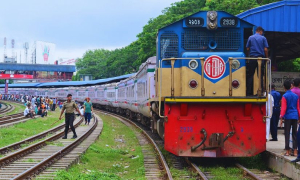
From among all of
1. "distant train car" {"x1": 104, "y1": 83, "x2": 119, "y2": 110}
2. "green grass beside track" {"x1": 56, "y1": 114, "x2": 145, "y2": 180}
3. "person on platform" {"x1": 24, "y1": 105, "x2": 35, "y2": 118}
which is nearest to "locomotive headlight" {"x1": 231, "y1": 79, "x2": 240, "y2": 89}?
"green grass beside track" {"x1": 56, "y1": 114, "x2": 145, "y2": 180}

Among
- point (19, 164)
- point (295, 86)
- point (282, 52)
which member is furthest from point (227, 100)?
point (282, 52)

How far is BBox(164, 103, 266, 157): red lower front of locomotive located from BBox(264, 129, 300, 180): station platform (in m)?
0.39

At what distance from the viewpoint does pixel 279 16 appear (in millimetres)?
14922

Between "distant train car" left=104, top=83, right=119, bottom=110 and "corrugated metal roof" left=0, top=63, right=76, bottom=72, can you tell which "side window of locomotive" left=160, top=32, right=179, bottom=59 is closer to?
"distant train car" left=104, top=83, right=119, bottom=110

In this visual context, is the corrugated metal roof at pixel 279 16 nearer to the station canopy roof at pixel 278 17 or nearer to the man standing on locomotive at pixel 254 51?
the station canopy roof at pixel 278 17

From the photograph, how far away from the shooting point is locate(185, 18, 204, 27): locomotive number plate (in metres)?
10.0

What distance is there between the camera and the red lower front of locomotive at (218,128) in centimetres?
909

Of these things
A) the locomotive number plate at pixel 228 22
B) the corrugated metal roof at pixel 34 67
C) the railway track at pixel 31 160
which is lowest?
the railway track at pixel 31 160

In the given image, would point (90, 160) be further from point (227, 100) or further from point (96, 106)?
point (96, 106)

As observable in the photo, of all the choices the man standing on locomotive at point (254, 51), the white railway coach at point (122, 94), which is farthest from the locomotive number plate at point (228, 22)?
the white railway coach at point (122, 94)

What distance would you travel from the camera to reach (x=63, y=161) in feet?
35.4

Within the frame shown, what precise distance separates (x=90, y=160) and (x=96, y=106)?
1744 inches

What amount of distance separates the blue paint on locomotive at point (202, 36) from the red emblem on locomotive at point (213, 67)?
84 cm

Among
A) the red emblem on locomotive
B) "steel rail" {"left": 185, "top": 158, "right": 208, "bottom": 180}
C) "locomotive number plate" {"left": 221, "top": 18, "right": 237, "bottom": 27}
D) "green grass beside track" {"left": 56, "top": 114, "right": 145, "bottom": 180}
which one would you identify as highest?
"locomotive number plate" {"left": 221, "top": 18, "right": 237, "bottom": 27}
